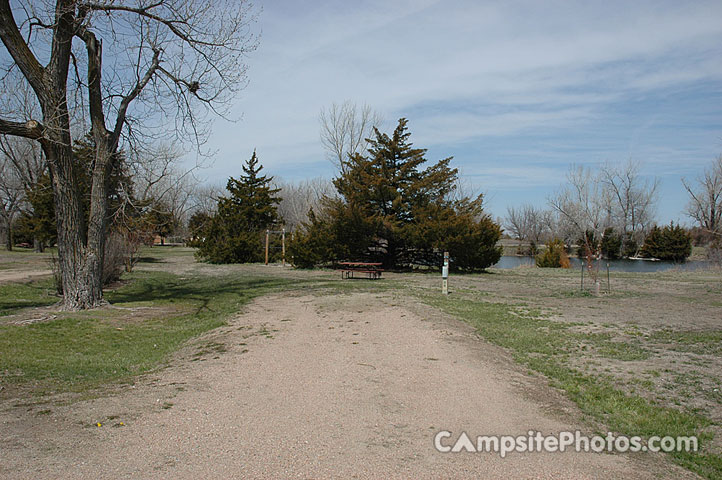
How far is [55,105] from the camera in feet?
33.7

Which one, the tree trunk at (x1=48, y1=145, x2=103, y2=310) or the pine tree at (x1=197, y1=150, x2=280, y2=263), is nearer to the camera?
the tree trunk at (x1=48, y1=145, x2=103, y2=310)

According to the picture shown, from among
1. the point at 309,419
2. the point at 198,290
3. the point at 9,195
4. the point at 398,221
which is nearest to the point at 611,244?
the point at 398,221

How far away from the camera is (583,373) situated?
20.8ft

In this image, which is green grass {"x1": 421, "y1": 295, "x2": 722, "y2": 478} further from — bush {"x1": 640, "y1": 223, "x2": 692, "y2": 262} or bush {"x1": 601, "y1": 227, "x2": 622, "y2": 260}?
bush {"x1": 601, "y1": 227, "x2": 622, "y2": 260}

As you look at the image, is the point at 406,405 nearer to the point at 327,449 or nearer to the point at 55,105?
the point at 327,449

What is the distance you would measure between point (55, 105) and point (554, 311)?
37.3 feet

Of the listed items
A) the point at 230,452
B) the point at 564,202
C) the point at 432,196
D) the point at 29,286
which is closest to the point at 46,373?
the point at 230,452

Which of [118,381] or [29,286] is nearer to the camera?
[118,381]

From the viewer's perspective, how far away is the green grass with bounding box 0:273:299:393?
6.46 meters

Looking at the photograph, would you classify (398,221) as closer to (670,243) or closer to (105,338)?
(105,338)

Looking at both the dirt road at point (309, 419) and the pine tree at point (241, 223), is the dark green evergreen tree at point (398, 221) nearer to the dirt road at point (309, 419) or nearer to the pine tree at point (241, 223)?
the pine tree at point (241, 223)

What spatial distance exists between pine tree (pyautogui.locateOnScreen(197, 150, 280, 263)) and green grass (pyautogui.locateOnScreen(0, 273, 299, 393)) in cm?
1617

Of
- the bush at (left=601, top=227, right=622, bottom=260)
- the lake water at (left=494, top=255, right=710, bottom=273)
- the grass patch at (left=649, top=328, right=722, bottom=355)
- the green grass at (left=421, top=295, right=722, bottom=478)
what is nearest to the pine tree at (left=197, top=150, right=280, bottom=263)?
the lake water at (left=494, top=255, right=710, bottom=273)

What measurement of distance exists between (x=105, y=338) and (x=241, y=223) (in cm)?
2520
